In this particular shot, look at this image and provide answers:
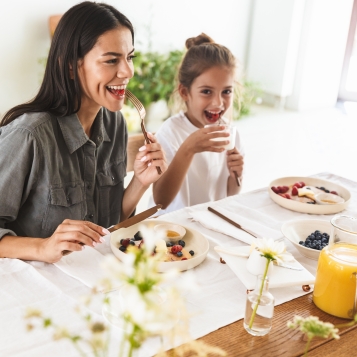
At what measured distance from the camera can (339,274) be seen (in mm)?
1111

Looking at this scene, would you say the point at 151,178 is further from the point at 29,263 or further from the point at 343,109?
the point at 343,109

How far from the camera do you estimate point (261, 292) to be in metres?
0.98

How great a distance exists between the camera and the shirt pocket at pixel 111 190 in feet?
5.74

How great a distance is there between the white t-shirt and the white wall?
166cm

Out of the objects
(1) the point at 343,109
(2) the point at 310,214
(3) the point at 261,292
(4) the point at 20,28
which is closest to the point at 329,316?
(3) the point at 261,292

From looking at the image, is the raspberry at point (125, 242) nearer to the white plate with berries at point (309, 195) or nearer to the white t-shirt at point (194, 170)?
the white plate with berries at point (309, 195)

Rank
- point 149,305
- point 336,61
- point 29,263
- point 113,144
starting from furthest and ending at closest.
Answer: point 336,61, point 113,144, point 29,263, point 149,305

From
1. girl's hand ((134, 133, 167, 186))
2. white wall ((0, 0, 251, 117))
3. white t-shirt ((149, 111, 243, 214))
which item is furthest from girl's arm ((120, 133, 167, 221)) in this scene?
white wall ((0, 0, 251, 117))

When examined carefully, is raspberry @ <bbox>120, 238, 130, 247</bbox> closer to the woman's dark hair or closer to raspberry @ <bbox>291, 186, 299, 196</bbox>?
the woman's dark hair

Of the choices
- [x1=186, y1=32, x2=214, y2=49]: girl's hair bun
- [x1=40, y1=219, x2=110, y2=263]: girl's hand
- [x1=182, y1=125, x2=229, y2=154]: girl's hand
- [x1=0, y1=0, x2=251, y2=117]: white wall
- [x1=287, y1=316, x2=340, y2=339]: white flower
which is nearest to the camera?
[x1=287, y1=316, x2=340, y2=339]: white flower

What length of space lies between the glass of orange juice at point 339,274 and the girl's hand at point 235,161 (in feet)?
3.06

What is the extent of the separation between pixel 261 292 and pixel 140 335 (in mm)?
503

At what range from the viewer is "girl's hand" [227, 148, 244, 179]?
208 cm

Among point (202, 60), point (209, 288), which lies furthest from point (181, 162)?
point (209, 288)
